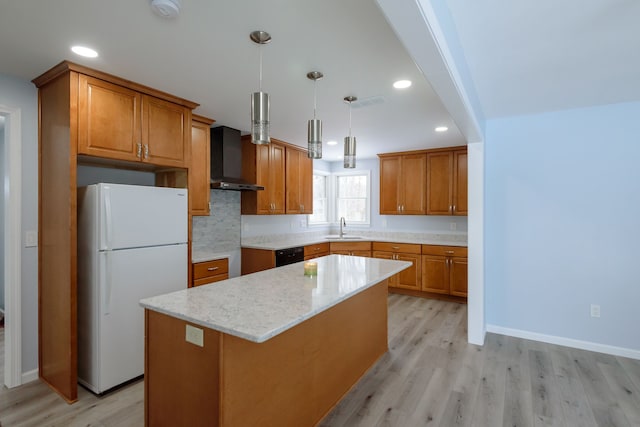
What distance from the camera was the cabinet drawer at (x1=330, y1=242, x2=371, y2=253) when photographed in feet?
17.2

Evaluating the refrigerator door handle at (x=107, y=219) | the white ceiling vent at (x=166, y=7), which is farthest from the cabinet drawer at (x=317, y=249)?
Result: the white ceiling vent at (x=166, y=7)

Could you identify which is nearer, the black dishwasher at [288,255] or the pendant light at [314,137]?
the pendant light at [314,137]

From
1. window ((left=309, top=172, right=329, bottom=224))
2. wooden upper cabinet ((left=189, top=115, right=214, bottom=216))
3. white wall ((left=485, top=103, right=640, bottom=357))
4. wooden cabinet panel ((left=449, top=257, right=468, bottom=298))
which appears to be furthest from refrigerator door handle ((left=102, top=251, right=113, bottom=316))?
wooden cabinet panel ((left=449, top=257, right=468, bottom=298))

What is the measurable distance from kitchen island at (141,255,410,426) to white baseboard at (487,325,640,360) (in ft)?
7.05

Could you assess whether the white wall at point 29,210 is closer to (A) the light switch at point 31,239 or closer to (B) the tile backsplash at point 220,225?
(A) the light switch at point 31,239

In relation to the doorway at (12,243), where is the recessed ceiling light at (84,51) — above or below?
above

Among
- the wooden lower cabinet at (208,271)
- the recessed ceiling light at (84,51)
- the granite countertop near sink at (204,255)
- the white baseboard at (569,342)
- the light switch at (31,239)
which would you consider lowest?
the white baseboard at (569,342)

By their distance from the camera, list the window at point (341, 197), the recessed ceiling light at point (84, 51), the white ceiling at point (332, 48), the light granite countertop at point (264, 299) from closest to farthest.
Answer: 1. the light granite countertop at point (264, 299)
2. the white ceiling at point (332, 48)
3. the recessed ceiling light at point (84, 51)
4. the window at point (341, 197)

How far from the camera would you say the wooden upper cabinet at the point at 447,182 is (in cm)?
479

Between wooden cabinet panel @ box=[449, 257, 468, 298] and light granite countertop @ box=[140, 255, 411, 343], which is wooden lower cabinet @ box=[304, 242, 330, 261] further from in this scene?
light granite countertop @ box=[140, 255, 411, 343]

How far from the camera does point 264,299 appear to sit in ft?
5.71

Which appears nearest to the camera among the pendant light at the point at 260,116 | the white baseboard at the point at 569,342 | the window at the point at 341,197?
the pendant light at the point at 260,116

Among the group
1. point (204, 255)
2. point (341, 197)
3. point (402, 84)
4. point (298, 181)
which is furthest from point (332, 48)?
point (341, 197)

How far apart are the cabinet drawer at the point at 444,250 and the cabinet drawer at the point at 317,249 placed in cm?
151
